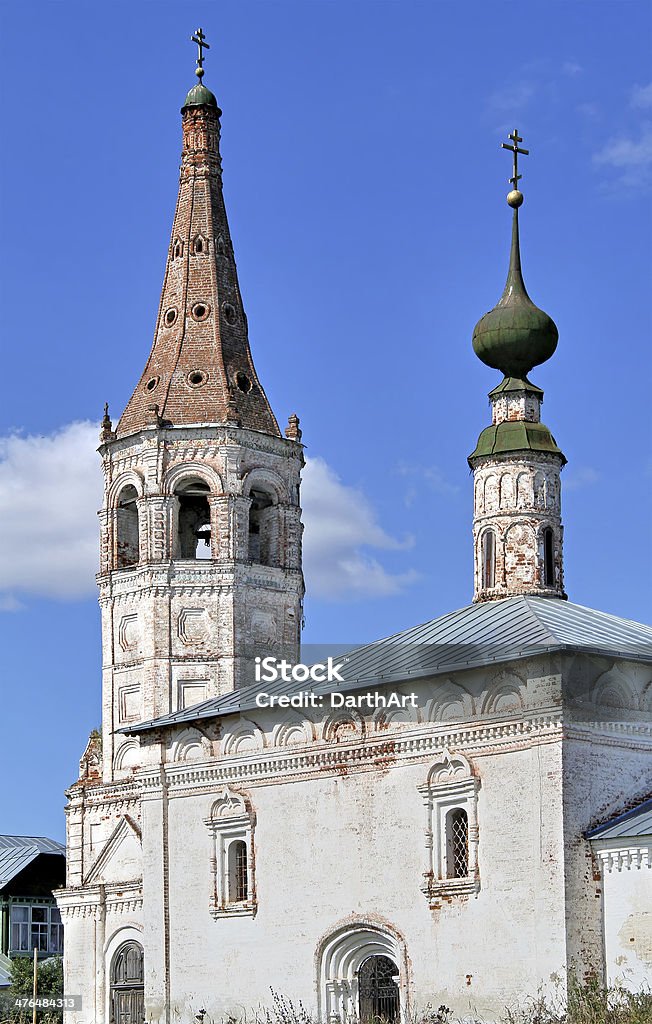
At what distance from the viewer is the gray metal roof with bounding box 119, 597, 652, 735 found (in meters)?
17.3

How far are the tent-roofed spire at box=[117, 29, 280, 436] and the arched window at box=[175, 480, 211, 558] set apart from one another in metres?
0.98

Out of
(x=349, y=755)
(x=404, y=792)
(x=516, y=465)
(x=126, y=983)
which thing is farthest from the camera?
(x=126, y=983)

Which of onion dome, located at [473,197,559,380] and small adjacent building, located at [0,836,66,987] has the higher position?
onion dome, located at [473,197,559,380]

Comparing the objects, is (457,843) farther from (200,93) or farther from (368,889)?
(200,93)

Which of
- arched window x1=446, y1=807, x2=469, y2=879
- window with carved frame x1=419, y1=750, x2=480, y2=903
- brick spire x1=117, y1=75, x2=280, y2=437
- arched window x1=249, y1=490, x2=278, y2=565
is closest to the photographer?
window with carved frame x1=419, y1=750, x2=480, y2=903

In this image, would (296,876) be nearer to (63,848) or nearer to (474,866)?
(474,866)

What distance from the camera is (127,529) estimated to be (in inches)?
1089

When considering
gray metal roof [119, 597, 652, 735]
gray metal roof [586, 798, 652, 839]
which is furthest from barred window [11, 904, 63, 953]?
gray metal roof [586, 798, 652, 839]

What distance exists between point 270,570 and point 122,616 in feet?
7.15

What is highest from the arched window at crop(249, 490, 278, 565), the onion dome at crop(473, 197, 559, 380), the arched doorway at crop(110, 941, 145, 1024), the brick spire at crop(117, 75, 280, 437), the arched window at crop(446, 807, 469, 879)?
the brick spire at crop(117, 75, 280, 437)

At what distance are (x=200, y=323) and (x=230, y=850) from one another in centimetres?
1048

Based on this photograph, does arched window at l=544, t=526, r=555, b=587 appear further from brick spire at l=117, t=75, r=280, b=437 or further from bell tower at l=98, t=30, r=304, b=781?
brick spire at l=117, t=75, r=280, b=437

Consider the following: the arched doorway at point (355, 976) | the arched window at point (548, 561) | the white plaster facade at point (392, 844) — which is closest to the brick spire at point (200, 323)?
the white plaster facade at point (392, 844)

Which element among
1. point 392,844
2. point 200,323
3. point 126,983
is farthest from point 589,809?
point 200,323
